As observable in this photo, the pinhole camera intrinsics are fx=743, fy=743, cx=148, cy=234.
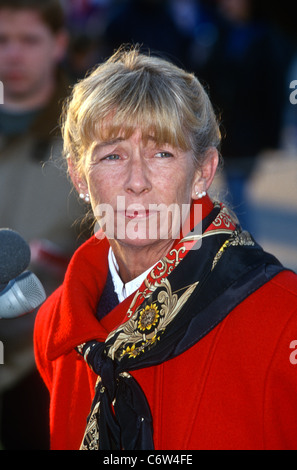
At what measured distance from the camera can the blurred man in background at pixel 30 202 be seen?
3359 millimetres

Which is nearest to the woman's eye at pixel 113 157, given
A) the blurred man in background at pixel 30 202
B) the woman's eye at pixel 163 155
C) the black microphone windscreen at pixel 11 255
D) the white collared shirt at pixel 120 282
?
the woman's eye at pixel 163 155

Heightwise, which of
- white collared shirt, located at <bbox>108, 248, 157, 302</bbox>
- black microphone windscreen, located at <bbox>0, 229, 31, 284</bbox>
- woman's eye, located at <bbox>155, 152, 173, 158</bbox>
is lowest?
white collared shirt, located at <bbox>108, 248, 157, 302</bbox>

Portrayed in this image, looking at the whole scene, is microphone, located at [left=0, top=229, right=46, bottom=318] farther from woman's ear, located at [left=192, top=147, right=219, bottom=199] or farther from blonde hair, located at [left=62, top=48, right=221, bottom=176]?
woman's ear, located at [left=192, top=147, right=219, bottom=199]

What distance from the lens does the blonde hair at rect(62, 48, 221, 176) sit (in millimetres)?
2344

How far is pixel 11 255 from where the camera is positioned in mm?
1919

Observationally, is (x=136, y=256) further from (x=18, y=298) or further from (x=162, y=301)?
(x=18, y=298)

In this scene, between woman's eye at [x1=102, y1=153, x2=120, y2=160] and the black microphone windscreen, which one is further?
woman's eye at [x1=102, y1=153, x2=120, y2=160]

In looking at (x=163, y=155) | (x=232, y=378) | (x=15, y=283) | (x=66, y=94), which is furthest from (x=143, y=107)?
(x=66, y=94)

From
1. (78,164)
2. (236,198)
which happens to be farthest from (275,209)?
(78,164)

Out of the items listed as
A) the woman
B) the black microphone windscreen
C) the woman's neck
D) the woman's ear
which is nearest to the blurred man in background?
the woman's neck

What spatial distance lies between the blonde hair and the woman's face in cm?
4

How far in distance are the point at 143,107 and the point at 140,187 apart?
0.25 m

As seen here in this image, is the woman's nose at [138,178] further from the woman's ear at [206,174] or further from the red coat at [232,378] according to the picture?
the red coat at [232,378]

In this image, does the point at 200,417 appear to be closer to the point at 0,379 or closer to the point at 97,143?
the point at 97,143
